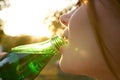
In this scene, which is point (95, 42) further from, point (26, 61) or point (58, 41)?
point (26, 61)

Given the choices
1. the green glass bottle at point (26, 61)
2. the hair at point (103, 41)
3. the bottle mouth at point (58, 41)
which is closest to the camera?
the hair at point (103, 41)

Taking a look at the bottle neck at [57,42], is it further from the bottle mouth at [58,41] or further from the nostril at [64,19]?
the nostril at [64,19]

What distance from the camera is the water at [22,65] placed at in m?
1.19

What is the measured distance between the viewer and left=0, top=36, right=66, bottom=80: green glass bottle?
119 centimetres

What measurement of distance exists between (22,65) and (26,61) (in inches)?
0.8

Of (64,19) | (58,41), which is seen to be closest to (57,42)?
(58,41)

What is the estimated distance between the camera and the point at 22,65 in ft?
4.06

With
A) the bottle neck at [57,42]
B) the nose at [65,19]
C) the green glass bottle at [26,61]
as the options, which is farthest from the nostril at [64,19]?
the green glass bottle at [26,61]

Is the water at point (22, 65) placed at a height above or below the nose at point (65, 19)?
below

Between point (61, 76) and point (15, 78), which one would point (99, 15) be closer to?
point (15, 78)

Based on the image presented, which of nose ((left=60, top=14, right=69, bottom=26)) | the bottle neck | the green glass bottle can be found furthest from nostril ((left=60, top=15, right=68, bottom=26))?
the green glass bottle

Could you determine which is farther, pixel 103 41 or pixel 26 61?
pixel 26 61

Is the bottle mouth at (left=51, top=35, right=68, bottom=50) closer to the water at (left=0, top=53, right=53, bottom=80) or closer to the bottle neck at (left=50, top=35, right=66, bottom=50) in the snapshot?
the bottle neck at (left=50, top=35, right=66, bottom=50)

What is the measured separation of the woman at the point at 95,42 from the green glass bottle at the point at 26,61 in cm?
27
